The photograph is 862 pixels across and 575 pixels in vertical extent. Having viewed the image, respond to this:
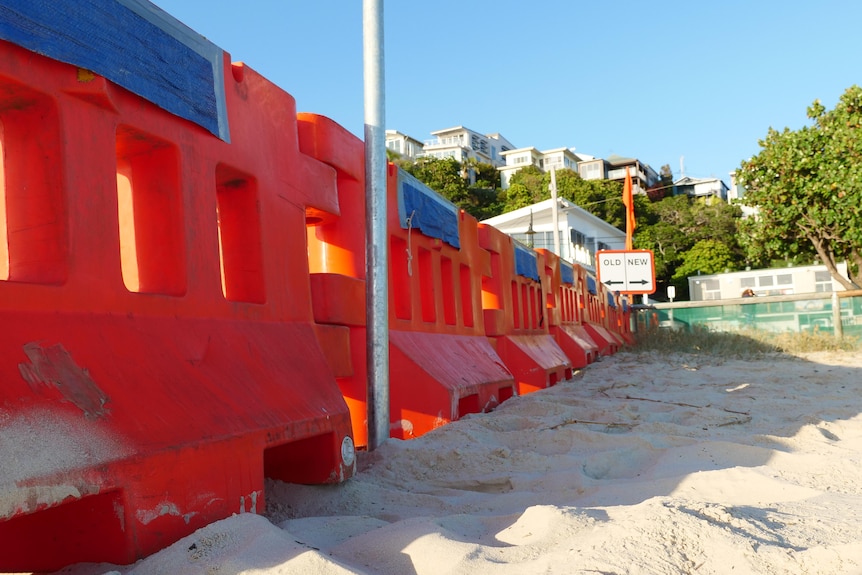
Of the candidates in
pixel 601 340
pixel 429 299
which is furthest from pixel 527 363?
pixel 601 340

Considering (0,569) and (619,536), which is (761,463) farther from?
(0,569)

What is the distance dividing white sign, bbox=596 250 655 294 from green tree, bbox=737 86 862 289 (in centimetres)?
350

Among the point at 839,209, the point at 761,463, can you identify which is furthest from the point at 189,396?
the point at 839,209

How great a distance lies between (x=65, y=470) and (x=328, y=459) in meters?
1.61

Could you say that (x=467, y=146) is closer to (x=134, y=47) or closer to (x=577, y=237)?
(x=577, y=237)

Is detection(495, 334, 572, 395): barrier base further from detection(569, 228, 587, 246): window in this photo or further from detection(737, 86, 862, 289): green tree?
detection(569, 228, 587, 246): window

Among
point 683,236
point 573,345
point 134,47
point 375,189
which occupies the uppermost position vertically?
point 683,236

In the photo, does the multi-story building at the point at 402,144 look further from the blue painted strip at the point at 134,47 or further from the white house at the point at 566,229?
the blue painted strip at the point at 134,47

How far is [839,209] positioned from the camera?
24500mm

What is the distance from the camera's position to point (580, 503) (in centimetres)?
342

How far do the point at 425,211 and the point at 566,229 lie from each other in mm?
39777

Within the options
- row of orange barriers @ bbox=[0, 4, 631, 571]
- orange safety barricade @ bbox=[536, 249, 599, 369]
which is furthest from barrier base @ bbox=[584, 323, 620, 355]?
row of orange barriers @ bbox=[0, 4, 631, 571]

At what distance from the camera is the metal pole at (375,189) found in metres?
5.03

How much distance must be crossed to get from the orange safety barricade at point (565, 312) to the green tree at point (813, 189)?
37.9ft
